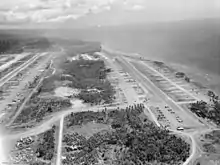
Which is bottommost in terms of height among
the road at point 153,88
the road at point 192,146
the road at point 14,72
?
the road at point 192,146

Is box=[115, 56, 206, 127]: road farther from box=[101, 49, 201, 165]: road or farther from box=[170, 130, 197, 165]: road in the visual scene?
box=[170, 130, 197, 165]: road

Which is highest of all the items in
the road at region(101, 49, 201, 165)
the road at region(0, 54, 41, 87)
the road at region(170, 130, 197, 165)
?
the road at region(0, 54, 41, 87)

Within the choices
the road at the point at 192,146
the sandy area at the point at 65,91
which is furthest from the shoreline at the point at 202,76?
the sandy area at the point at 65,91

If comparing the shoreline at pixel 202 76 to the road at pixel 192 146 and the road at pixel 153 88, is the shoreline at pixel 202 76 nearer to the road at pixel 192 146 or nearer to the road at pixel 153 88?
the road at pixel 153 88

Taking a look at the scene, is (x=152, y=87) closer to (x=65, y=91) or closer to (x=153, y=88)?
(x=153, y=88)

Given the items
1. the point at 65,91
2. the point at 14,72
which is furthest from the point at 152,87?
the point at 14,72

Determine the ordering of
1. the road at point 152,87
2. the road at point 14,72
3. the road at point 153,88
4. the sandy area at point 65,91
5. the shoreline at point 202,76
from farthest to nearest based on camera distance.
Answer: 1. the road at point 14,72
2. the shoreline at point 202,76
3. the sandy area at point 65,91
4. the road at point 152,87
5. the road at point 153,88

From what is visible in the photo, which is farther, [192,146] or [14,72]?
[14,72]

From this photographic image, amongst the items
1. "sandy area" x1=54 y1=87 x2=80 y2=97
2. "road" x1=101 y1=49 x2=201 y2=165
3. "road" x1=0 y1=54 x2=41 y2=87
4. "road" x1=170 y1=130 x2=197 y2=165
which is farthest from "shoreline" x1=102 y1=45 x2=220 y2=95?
"road" x1=0 y1=54 x2=41 y2=87

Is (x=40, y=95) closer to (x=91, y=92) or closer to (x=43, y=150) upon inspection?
(x=91, y=92)

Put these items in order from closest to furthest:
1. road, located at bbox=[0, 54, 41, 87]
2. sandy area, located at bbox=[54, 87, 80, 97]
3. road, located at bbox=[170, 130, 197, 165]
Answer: road, located at bbox=[170, 130, 197, 165], sandy area, located at bbox=[54, 87, 80, 97], road, located at bbox=[0, 54, 41, 87]

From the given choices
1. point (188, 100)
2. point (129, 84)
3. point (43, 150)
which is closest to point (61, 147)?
point (43, 150)
